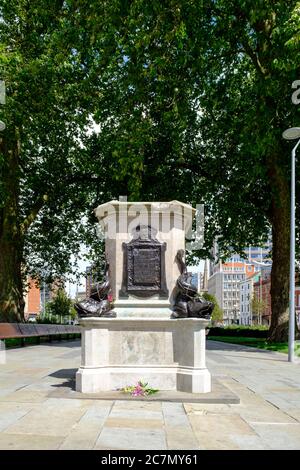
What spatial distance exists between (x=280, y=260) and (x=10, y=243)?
1287 centimetres

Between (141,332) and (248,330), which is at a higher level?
(141,332)

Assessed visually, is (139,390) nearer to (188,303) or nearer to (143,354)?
(143,354)

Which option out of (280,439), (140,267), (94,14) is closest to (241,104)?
Result: (94,14)

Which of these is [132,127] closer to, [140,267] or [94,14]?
[94,14]

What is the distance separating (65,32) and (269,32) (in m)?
7.64

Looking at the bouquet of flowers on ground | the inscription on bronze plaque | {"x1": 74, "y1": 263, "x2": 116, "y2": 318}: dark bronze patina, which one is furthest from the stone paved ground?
the inscription on bronze plaque

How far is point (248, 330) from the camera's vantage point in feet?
143

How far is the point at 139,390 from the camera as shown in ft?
26.7

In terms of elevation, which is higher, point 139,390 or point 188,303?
point 188,303

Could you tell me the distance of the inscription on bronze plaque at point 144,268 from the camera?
915 cm

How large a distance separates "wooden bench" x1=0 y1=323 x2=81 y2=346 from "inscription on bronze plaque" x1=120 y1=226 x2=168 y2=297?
382 inches

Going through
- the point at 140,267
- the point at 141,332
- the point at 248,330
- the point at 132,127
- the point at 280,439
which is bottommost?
the point at 248,330

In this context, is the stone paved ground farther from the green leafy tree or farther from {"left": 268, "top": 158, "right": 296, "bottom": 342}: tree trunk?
the green leafy tree

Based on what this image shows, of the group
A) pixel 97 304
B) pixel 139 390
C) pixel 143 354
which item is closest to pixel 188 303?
pixel 143 354
